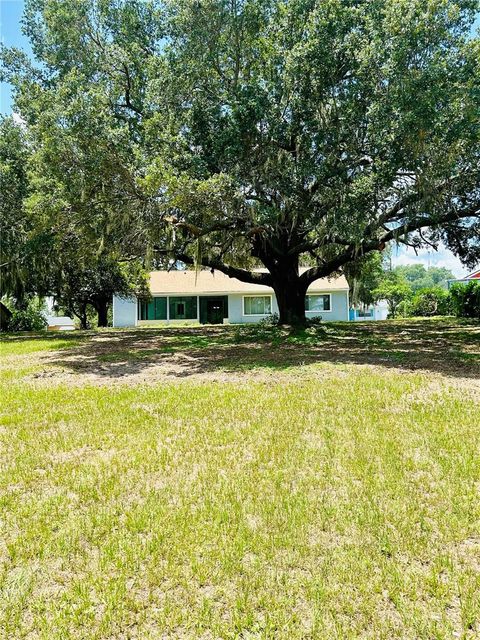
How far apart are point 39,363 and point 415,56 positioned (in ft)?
31.0

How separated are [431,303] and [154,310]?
16.9 meters

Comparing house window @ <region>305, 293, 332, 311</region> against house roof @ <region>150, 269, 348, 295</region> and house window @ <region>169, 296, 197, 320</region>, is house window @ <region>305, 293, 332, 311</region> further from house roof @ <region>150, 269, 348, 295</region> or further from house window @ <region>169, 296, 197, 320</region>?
house window @ <region>169, 296, 197, 320</region>

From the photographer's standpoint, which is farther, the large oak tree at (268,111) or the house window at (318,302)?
the house window at (318,302)

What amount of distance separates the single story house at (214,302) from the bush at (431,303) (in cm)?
474

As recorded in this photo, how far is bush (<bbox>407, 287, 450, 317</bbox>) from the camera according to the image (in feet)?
82.9

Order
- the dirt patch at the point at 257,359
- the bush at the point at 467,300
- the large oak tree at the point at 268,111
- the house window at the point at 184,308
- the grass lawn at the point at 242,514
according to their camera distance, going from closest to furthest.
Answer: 1. the grass lawn at the point at 242,514
2. the dirt patch at the point at 257,359
3. the large oak tree at the point at 268,111
4. the bush at the point at 467,300
5. the house window at the point at 184,308

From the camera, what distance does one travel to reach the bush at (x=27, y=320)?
22812 mm

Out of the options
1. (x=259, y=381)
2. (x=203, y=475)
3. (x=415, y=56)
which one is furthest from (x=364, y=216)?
(x=203, y=475)

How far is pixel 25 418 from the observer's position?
4.88 metres

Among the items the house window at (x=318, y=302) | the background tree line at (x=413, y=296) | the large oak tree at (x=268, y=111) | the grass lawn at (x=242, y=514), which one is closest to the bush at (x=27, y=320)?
the large oak tree at (x=268, y=111)

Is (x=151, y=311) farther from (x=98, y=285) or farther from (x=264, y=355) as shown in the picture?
(x=264, y=355)

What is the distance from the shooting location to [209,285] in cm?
2694

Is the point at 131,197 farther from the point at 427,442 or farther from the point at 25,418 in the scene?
the point at 427,442

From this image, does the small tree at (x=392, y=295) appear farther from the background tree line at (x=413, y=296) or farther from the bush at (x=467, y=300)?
the bush at (x=467, y=300)
